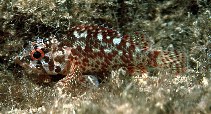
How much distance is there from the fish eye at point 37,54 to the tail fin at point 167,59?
1.85 metres

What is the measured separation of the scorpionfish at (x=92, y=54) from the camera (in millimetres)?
5012

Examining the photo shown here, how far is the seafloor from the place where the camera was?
10.1ft

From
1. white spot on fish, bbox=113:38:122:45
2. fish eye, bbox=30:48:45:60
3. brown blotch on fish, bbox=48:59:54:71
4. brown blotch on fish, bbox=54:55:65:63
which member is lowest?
brown blotch on fish, bbox=48:59:54:71

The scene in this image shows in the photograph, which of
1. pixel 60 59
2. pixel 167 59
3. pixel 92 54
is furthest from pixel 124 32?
pixel 60 59

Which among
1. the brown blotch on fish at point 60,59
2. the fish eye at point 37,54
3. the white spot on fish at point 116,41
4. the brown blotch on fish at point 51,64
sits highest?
the white spot on fish at point 116,41

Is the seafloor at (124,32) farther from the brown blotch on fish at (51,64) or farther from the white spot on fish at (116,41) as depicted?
the white spot on fish at (116,41)

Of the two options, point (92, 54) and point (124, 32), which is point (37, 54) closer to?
point (92, 54)

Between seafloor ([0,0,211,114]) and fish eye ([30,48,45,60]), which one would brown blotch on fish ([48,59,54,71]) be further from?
seafloor ([0,0,211,114])

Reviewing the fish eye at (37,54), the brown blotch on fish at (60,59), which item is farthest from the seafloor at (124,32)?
the brown blotch on fish at (60,59)

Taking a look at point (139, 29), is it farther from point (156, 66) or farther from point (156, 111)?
point (156, 111)

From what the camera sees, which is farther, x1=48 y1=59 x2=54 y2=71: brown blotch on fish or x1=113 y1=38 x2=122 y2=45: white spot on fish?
x1=48 y1=59 x2=54 y2=71: brown blotch on fish

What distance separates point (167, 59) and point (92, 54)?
1.27m

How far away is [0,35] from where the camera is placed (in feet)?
16.9

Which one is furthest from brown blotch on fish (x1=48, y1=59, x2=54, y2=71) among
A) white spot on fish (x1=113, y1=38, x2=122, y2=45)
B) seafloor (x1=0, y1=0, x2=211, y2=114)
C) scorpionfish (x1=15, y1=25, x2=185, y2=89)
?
Answer: white spot on fish (x1=113, y1=38, x2=122, y2=45)
